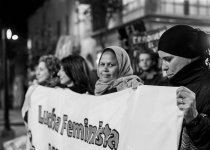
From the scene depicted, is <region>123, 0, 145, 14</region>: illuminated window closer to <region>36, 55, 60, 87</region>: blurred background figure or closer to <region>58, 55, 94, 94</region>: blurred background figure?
<region>36, 55, 60, 87</region>: blurred background figure

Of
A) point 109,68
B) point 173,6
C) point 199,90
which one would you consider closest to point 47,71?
point 109,68

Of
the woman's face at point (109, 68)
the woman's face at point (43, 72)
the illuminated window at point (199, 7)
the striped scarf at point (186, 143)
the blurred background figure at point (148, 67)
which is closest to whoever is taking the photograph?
the striped scarf at point (186, 143)

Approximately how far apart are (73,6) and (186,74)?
2651 centimetres

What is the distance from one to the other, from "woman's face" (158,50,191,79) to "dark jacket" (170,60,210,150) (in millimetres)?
26

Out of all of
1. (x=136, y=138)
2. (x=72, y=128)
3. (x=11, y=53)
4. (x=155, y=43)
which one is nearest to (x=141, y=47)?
(x=155, y=43)

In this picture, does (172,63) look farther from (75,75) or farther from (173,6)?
(173,6)

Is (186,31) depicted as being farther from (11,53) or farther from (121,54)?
(11,53)

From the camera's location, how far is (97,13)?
72.2 ft

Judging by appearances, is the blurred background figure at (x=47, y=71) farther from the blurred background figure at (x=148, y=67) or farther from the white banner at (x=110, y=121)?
the blurred background figure at (x=148, y=67)

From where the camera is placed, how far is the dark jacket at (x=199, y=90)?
236 cm

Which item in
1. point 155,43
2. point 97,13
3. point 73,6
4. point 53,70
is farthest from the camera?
point 73,6

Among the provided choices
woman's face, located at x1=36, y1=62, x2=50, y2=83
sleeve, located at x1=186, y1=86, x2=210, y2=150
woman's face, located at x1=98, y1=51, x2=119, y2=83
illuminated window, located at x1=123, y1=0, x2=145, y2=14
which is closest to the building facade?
illuminated window, located at x1=123, y1=0, x2=145, y2=14

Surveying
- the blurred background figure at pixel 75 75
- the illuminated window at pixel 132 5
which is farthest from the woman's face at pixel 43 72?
the illuminated window at pixel 132 5

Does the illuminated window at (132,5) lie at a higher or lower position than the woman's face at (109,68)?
higher
